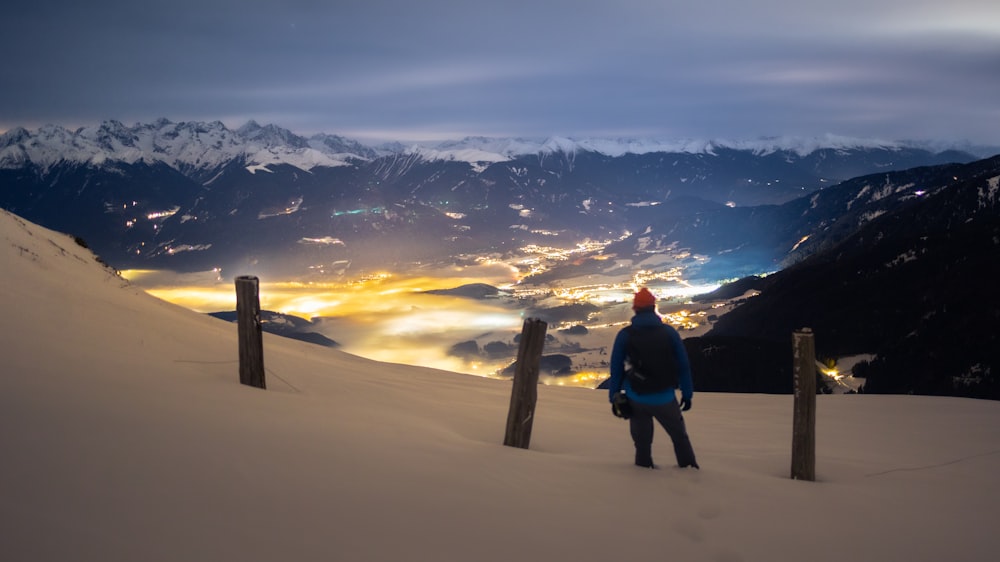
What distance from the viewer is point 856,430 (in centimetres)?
1078

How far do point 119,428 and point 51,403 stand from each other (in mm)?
743

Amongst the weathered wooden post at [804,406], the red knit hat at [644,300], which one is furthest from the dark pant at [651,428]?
the weathered wooden post at [804,406]

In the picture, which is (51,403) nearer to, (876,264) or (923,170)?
(876,264)

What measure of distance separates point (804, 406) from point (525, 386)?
3.12 metres

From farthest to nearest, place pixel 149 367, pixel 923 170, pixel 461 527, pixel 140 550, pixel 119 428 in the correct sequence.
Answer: pixel 923 170
pixel 149 367
pixel 119 428
pixel 461 527
pixel 140 550

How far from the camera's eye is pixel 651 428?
6.08 m

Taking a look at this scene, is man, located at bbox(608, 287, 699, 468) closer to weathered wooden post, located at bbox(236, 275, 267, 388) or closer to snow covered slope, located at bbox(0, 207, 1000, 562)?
snow covered slope, located at bbox(0, 207, 1000, 562)

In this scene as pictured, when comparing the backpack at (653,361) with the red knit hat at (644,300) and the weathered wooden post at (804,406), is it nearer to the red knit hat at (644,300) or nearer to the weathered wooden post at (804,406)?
the red knit hat at (644,300)

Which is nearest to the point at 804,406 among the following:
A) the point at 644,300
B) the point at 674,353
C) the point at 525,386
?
the point at 674,353

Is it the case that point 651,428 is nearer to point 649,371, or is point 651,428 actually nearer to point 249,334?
point 649,371

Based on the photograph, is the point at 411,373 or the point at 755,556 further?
the point at 411,373

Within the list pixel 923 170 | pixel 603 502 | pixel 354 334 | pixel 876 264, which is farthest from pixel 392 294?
pixel 603 502

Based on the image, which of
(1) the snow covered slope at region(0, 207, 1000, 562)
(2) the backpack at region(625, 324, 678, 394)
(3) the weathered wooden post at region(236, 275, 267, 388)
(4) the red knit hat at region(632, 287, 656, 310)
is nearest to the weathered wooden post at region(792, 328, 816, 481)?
(1) the snow covered slope at region(0, 207, 1000, 562)

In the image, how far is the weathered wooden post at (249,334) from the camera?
773 centimetres
